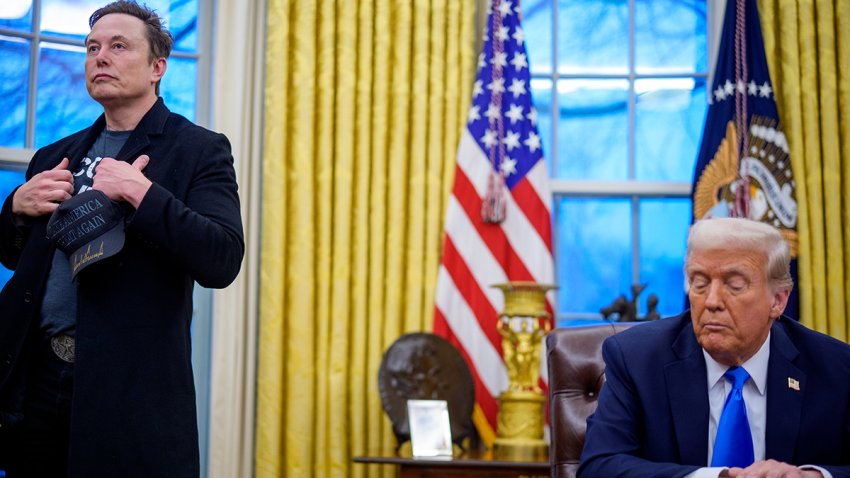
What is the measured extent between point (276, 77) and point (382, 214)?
65 centimetres

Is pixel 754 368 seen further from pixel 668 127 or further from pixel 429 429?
pixel 668 127

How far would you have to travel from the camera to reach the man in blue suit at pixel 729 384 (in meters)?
2.00

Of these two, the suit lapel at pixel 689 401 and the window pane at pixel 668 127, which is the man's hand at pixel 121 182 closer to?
the suit lapel at pixel 689 401

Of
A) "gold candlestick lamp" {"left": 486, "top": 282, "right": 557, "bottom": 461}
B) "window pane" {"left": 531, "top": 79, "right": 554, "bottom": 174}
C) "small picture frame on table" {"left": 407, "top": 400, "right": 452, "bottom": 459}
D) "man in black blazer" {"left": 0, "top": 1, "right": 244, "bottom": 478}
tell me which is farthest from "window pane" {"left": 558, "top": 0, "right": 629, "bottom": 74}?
"man in black blazer" {"left": 0, "top": 1, "right": 244, "bottom": 478}

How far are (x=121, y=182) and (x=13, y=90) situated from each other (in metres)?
2.18

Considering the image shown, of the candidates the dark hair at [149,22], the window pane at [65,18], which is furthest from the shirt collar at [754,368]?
the window pane at [65,18]

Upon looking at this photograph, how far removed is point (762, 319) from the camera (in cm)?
204

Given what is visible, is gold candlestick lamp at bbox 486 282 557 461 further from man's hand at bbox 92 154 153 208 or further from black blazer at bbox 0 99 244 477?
man's hand at bbox 92 154 153 208

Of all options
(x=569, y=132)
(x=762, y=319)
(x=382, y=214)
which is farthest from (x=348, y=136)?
(x=762, y=319)

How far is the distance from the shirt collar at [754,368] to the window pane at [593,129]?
92.0 inches

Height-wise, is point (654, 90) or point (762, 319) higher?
point (654, 90)

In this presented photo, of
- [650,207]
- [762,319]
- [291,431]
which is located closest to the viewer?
[762,319]

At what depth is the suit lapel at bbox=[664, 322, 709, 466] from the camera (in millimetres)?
2006

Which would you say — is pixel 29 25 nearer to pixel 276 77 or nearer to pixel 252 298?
pixel 276 77
